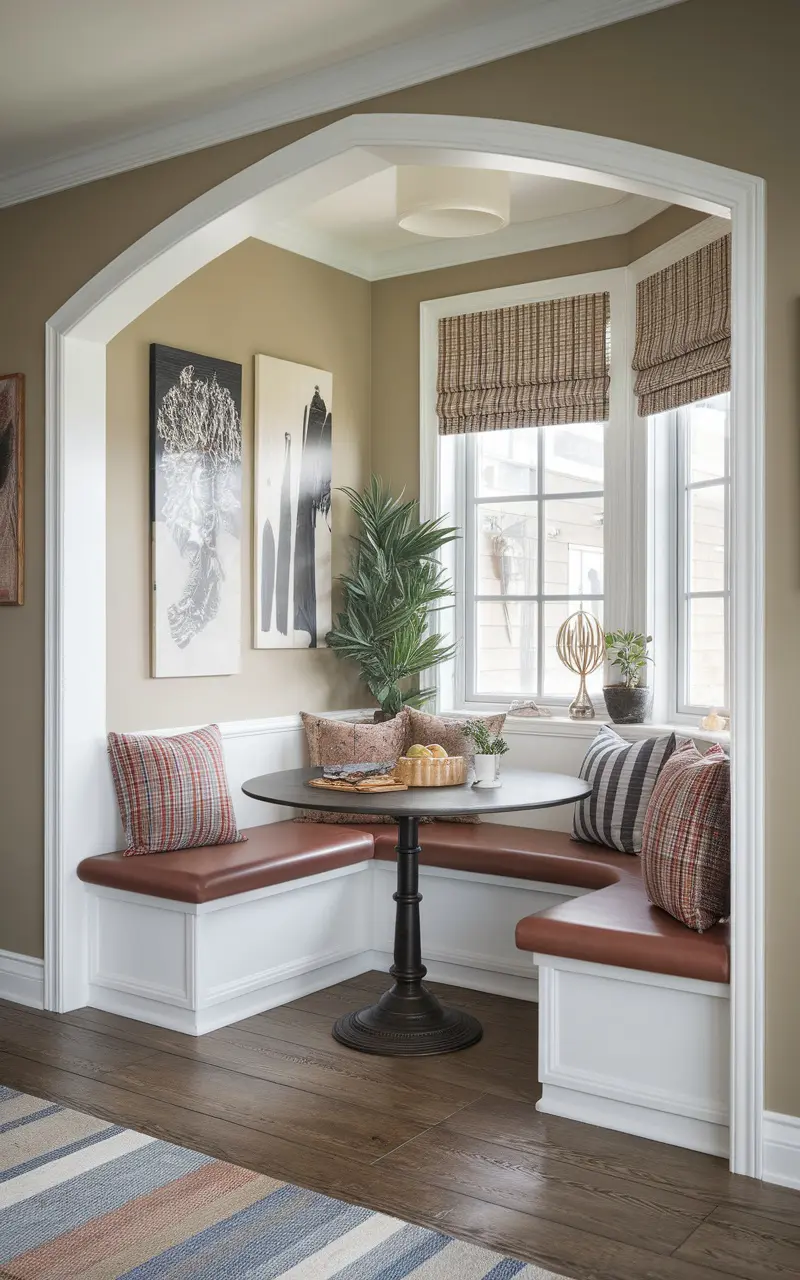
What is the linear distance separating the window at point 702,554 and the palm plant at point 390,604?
3.28 ft

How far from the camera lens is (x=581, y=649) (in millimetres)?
4656

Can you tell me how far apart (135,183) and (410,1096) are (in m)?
2.97

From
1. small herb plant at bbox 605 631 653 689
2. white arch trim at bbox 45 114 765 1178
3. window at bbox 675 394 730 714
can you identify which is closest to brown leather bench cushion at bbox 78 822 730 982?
white arch trim at bbox 45 114 765 1178

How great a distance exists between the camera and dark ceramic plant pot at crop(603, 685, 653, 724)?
433 cm

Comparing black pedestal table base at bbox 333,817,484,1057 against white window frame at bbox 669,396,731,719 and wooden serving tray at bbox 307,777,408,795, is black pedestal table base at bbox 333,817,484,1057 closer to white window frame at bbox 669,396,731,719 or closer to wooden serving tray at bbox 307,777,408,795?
wooden serving tray at bbox 307,777,408,795

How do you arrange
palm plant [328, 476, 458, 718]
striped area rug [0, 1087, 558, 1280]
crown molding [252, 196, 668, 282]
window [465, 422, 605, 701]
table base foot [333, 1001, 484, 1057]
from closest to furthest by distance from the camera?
1. striped area rug [0, 1087, 558, 1280]
2. table base foot [333, 1001, 484, 1057]
3. crown molding [252, 196, 668, 282]
4. window [465, 422, 605, 701]
5. palm plant [328, 476, 458, 718]

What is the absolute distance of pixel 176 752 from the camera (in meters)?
3.95

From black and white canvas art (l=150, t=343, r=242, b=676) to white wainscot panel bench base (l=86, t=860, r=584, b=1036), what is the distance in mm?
932

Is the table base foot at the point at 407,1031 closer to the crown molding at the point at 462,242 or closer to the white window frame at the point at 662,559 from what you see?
the white window frame at the point at 662,559

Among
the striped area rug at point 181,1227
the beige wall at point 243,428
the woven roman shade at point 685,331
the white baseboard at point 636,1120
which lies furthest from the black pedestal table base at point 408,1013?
the woven roman shade at point 685,331

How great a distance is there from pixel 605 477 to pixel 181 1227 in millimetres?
3171

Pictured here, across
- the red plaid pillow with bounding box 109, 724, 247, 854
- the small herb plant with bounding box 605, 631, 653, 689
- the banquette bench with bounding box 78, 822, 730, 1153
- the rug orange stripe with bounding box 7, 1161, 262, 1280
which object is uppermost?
the small herb plant with bounding box 605, 631, 653, 689

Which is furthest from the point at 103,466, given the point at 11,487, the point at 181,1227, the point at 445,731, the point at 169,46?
the point at 181,1227

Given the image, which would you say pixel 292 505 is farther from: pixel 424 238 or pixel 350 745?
pixel 424 238
